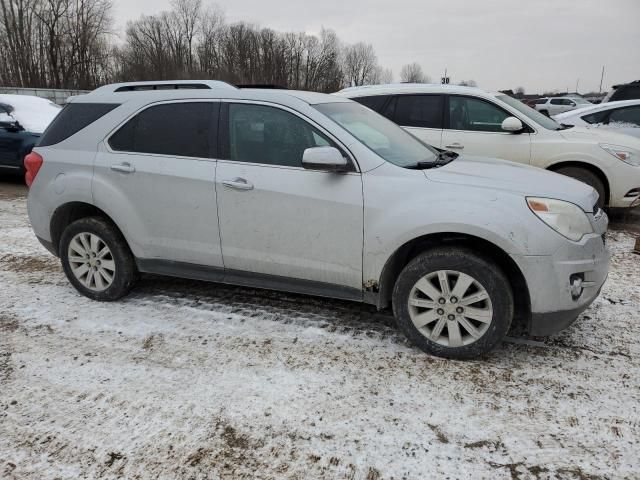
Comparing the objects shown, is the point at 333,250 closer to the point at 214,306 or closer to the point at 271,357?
the point at 271,357

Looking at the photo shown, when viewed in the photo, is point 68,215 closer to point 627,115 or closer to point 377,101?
point 377,101

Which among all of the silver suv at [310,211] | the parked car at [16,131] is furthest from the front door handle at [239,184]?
the parked car at [16,131]

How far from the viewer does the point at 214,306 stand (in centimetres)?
410

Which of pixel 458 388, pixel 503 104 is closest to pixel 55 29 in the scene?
pixel 503 104

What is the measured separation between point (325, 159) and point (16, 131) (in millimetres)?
8984

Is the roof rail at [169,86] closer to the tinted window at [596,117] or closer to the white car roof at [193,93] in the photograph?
the white car roof at [193,93]

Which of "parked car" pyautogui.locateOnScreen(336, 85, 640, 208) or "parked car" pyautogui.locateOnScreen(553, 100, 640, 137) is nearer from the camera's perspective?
"parked car" pyautogui.locateOnScreen(336, 85, 640, 208)

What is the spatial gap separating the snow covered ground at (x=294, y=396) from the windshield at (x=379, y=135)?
4.21 feet

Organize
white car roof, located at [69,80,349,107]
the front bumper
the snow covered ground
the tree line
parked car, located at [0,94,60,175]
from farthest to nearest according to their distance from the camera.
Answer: the tree line → parked car, located at [0,94,60,175] → white car roof, located at [69,80,349,107] → the front bumper → the snow covered ground

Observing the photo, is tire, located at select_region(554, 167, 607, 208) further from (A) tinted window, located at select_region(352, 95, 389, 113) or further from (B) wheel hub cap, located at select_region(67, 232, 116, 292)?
(B) wheel hub cap, located at select_region(67, 232, 116, 292)

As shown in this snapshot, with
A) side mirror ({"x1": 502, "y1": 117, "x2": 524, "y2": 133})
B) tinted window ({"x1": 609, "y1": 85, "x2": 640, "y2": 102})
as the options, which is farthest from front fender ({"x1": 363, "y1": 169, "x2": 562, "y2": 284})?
tinted window ({"x1": 609, "y1": 85, "x2": 640, "y2": 102})

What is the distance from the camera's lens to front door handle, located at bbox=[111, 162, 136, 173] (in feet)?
12.7

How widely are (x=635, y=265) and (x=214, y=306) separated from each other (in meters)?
4.27

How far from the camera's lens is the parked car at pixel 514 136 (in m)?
6.31
